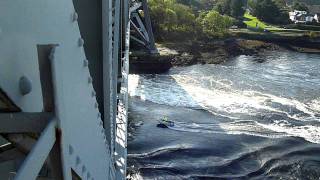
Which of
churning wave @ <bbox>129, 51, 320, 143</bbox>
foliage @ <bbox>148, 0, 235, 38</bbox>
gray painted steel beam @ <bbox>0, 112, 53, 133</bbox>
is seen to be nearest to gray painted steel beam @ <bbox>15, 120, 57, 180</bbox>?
gray painted steel beam @ <bbox>0, 112, 53, 133</bbox>

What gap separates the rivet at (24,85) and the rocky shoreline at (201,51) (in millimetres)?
31433

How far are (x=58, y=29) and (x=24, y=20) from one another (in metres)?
0.36

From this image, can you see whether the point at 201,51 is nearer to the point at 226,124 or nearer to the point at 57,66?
the point at 226,124

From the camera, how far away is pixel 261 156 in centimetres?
1872

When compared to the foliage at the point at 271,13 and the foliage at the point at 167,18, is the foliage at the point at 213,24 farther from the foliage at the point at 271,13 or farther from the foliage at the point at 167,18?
the foliage at the point at 271,13

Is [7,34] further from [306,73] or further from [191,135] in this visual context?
[306,73]

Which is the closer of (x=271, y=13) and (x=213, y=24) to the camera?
(x=213, y=24)

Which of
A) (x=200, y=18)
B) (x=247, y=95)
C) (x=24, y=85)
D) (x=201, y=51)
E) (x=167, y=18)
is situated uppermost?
(x=24, y=85)

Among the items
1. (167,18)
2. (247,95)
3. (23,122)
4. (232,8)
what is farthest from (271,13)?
(23,122)

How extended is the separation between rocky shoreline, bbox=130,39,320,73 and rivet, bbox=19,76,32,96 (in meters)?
31.4

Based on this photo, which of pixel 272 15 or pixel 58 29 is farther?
pixel 272 15

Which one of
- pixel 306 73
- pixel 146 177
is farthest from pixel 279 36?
pixel 146 177

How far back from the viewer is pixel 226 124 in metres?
22.3

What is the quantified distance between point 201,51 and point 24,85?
136 ft
